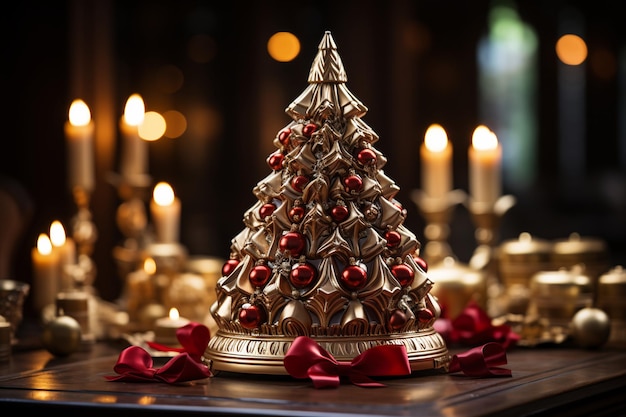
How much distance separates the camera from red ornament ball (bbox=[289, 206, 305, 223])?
183 cm

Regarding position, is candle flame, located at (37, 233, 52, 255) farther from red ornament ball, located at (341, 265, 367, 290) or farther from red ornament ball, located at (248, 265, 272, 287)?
red ornament ball, located at (341, 265, 367, 290)

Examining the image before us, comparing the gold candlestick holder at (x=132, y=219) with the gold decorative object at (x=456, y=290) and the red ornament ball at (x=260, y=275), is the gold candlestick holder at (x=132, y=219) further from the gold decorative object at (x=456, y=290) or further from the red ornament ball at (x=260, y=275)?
the red ornament ball at (x=260, y=275)

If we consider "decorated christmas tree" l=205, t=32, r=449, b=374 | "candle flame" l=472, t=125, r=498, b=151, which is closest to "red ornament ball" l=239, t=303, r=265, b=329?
"decorated christmas tree" l=205, t=32, r=449, b=374

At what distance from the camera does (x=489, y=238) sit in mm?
2697

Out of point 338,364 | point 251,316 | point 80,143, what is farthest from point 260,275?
point 80,143

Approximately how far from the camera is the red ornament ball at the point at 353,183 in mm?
1837

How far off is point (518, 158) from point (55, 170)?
12.5 feet

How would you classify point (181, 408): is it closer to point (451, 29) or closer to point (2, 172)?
point (2, 172)

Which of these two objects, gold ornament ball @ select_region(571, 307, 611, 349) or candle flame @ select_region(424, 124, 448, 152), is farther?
candle flame @ select_region(424, 124, 448, 152)

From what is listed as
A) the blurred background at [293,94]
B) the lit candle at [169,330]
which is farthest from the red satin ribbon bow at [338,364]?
the blurred background at [293,94]

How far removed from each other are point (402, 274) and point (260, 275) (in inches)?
8.9

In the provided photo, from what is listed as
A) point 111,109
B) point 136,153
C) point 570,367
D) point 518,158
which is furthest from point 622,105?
point 570,367

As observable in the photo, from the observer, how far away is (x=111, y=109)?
4.33 m

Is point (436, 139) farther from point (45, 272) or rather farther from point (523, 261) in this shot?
point (45, 272)
